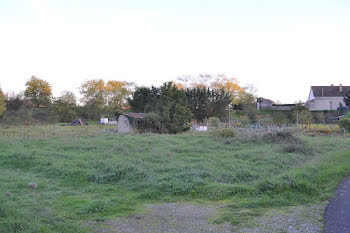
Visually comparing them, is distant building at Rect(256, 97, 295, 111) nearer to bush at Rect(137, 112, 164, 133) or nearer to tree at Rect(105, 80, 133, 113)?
tree at Rect(105, 80, 133, 113)

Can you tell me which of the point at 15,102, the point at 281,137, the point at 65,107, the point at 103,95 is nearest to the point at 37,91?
Answer: the point at 15,102

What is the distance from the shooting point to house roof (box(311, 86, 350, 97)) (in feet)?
200

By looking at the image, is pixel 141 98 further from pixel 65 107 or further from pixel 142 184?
pixel 142 184

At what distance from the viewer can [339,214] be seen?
18.2 feet

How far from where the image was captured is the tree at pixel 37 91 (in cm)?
5891

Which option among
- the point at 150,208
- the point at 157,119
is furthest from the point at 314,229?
the point at 157,119

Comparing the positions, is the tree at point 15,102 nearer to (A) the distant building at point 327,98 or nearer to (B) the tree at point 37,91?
(B) the tree at point 37,91

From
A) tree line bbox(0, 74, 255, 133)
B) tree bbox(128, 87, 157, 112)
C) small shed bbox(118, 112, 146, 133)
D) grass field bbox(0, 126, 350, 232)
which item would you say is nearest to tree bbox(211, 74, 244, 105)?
tree line bbox(0, 74, 255, 133)

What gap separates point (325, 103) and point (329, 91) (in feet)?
9.75

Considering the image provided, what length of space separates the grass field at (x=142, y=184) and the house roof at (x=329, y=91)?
175 ft

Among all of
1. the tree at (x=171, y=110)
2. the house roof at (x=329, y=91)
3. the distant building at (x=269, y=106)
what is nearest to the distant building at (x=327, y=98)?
the house roof at (x=329, y=91)

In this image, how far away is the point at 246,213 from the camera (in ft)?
18.8

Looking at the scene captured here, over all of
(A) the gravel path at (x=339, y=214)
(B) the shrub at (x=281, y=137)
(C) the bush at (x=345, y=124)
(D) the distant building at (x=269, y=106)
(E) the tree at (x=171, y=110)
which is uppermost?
(D) the distant building at (x=269, y=106)

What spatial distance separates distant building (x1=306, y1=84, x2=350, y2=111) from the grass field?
5270 centimetres
